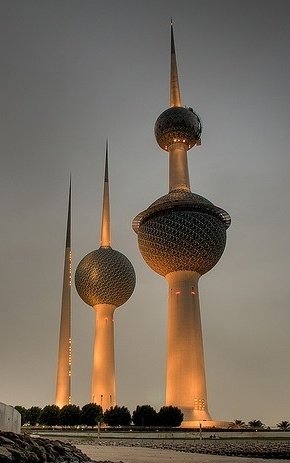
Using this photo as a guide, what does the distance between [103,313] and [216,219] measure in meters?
36.4

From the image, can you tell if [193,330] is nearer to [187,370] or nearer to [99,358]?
[187,370]

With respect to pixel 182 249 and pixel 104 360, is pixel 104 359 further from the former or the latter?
pixel 182 249

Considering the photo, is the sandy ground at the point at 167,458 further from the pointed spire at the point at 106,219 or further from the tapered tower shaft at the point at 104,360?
the pointed spire at the point at 106,219

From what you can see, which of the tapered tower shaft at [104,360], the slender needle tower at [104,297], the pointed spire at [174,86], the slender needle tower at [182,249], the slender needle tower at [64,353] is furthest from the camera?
the pointed spire at [174,86]

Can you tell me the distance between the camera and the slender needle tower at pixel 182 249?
107m

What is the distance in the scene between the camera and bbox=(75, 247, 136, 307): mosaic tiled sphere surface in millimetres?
131625

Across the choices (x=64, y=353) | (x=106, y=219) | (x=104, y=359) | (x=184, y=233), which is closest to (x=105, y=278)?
(x=104, y=359)

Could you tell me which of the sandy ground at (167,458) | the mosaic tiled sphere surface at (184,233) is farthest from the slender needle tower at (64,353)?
the sandy ground at (167,458)

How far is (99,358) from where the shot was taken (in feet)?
439

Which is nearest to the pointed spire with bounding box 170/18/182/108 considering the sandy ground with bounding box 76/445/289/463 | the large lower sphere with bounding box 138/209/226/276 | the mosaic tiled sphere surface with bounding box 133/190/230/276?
the mosaic tiled sphere surface with bounding box 133/190/230/276

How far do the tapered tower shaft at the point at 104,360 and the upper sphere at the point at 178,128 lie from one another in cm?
4034

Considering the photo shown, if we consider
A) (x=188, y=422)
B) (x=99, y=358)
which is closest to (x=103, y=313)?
(x=99, y=358)

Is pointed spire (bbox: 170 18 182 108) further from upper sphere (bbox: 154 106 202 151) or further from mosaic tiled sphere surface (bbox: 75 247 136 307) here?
mosaic tiled sphere surface (bbox: 75 247 136 307)

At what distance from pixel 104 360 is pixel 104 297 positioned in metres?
14.6
